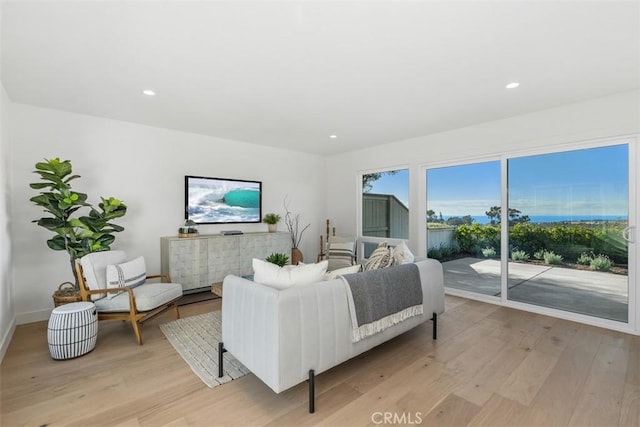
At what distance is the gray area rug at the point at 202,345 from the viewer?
7.30ft

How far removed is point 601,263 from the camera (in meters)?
3.20

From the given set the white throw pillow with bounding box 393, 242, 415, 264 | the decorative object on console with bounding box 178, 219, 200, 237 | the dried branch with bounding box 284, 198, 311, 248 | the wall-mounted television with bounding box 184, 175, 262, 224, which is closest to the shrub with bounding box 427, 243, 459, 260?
the white throw pillow with bounding box 393, 242, 415, 264

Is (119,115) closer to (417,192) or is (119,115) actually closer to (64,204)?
(64,204)

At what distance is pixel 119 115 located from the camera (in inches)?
143

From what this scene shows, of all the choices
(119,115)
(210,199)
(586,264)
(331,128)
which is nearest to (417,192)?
(331,128)

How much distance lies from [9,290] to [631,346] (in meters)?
6.13

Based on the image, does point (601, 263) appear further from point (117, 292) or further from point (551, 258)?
point (117, 292)

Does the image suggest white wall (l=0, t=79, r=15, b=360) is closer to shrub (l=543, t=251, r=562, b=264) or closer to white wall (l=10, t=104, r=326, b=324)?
white wall (l=10, t=104, r=326, b=324)

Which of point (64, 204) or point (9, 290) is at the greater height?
point (64, 204)

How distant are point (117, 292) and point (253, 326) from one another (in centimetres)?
188

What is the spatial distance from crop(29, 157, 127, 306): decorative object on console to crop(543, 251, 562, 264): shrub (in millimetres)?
5205

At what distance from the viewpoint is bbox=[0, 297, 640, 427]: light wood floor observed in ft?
5.79

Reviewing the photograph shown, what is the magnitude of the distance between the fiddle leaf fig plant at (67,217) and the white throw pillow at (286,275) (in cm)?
232

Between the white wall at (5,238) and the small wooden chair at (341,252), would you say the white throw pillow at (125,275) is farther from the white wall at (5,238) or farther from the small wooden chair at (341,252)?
the small wooden chair at (341,252)
